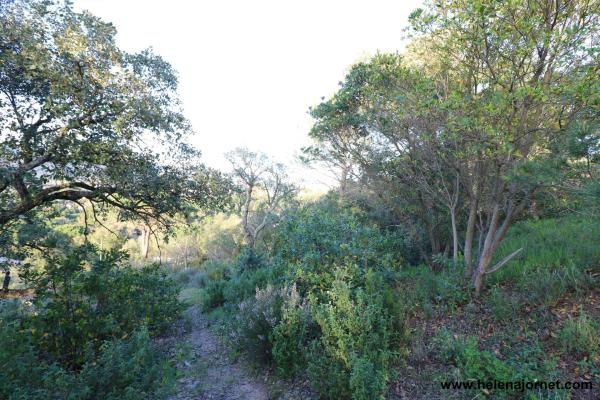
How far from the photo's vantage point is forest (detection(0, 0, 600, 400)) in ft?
12.2

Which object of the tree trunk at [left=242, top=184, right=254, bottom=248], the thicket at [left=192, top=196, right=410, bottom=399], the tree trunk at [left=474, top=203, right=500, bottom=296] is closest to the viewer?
the thicket at [left=192, top=196, right=410, bottom=399]

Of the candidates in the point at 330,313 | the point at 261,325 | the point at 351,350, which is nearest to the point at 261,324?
the point at 261,325

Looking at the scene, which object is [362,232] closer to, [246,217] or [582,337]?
[582,337]

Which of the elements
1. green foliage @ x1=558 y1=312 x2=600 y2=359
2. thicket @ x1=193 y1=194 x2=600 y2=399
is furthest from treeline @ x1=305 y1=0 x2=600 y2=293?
green foliage @ x1=558 y1=312 x2=600 y2=359

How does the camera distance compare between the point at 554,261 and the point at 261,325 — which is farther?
the point at 554,261

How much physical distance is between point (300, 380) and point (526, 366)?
2830 mm

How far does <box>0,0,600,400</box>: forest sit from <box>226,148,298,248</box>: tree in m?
12.0

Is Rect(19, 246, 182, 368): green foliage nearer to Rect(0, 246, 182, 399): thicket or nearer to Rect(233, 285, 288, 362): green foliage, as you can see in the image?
Rect(0, 246, 182, 399): thicket

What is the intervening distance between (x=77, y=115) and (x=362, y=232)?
5.62 m

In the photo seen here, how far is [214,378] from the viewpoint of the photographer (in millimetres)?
5082

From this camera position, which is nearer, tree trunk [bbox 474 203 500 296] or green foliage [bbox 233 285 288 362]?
green foliage [bbox 233 285 288 362]

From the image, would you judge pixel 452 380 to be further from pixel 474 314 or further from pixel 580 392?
pixel 474 314

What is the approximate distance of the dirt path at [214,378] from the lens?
458 cm

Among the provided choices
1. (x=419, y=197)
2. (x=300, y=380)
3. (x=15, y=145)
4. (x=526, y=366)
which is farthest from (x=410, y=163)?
(x=15, y=145)
